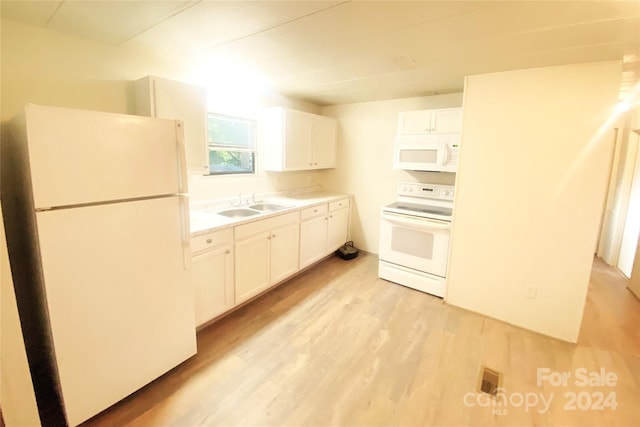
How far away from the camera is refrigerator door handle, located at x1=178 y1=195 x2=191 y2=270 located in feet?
5.93

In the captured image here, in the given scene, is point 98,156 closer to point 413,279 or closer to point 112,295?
point 112,295

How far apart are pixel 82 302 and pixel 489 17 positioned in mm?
2675

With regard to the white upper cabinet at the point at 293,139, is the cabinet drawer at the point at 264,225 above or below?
below

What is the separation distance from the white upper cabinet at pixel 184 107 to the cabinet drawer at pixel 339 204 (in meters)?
1.81

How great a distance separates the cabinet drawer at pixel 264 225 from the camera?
2513mm

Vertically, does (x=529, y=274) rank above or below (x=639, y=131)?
below

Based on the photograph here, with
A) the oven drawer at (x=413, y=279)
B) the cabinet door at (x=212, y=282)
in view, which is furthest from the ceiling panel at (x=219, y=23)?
the oven drawer at (x=413, y=279)

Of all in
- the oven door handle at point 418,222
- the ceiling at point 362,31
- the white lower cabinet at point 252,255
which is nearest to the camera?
the ceiling at point 362,31

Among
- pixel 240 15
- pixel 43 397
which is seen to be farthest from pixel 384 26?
pixel 43 397

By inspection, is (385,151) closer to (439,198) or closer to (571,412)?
(439,198)

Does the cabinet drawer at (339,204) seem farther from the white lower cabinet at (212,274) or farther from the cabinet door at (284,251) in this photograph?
the white lower cabinet at (212,274)

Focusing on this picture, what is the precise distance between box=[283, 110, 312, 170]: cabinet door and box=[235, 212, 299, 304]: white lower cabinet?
2.64ft

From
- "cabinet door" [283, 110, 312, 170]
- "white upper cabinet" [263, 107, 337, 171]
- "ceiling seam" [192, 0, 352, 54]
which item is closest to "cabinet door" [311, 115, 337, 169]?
"white upper cabinet" [263, 107, 337, 171]

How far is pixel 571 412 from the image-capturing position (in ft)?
5.65
